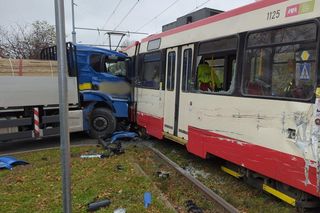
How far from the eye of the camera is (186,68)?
7.25 metres

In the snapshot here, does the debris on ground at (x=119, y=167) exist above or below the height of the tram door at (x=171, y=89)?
below

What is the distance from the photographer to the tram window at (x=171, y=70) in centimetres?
789

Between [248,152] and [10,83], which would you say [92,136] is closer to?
[10,83]

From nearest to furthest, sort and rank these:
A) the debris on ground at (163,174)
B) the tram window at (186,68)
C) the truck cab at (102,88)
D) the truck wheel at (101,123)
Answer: the debris on ground at (163,174) → the tram window at (186,68) → the truck cab at (102,88) → the truck wheel at (101,123)

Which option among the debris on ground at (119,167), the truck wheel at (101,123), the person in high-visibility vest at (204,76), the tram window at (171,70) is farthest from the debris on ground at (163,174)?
the truck wheel at (101,123)

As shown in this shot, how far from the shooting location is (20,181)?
5.77 meters

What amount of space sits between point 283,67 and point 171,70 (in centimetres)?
380

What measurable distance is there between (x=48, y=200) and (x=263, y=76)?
3.73 metres

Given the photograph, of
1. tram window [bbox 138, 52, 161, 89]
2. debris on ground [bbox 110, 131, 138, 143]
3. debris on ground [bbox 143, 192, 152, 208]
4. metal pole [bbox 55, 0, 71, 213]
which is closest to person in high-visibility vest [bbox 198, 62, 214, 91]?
tram window [bbox 138, 52, 161, 89]

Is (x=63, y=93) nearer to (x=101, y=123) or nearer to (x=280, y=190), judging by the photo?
(x=280, y=190)

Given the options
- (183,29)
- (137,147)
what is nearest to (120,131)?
(137,147)

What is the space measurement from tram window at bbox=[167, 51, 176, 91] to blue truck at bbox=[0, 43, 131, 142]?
301 cm

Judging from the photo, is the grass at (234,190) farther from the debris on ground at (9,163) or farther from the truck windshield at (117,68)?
the truck windshield at (117,68)

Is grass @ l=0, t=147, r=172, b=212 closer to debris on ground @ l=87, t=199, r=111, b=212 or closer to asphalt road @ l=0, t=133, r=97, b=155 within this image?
debris on ground @ l=87, t=199, r=111, b=212
